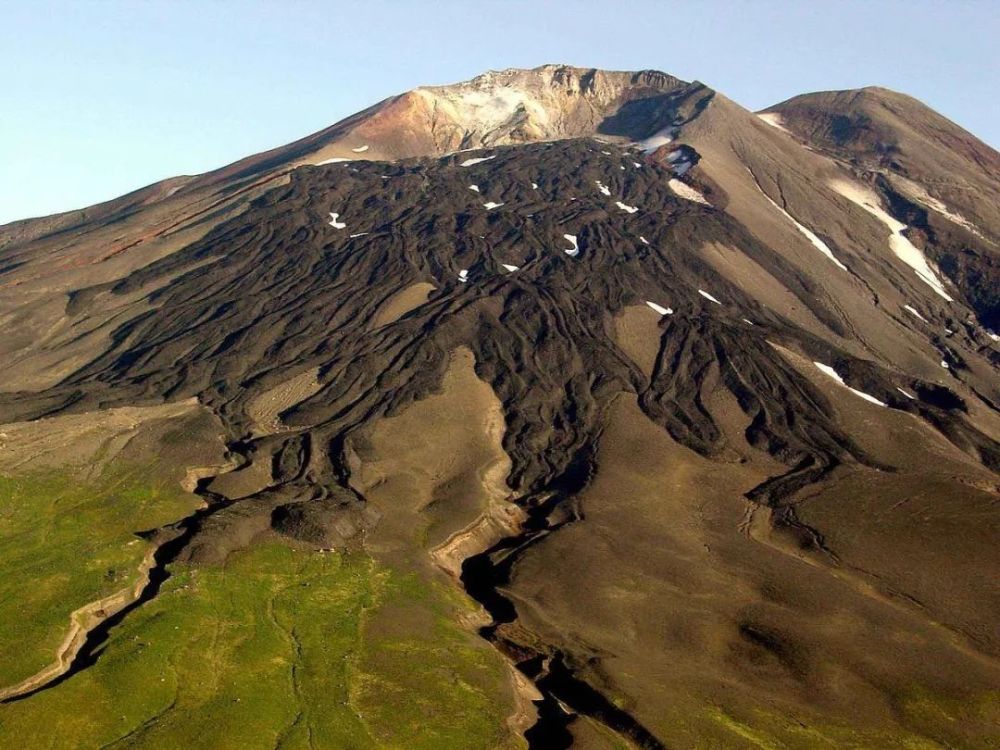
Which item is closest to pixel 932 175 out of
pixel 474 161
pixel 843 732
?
pixel 474 161

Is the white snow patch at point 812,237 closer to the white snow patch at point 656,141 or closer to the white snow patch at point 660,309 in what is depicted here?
the white snow patch at point 656,141

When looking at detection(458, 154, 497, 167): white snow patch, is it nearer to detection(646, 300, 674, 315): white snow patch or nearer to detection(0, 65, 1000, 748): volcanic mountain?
detection(0, 65, 1000, 748): volcanic mountain

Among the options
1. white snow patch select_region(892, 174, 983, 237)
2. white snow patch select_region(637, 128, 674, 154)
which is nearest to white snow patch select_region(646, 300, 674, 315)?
white snow patch select_region(637, 128, 674, 154)

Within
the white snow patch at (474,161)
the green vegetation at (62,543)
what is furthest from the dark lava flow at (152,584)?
the white snow patch at (474,161)

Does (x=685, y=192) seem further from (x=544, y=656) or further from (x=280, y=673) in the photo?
(x=280, y=673)

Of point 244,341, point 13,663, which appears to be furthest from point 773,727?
point 244,341

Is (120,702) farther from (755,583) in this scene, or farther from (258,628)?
(755,583)
